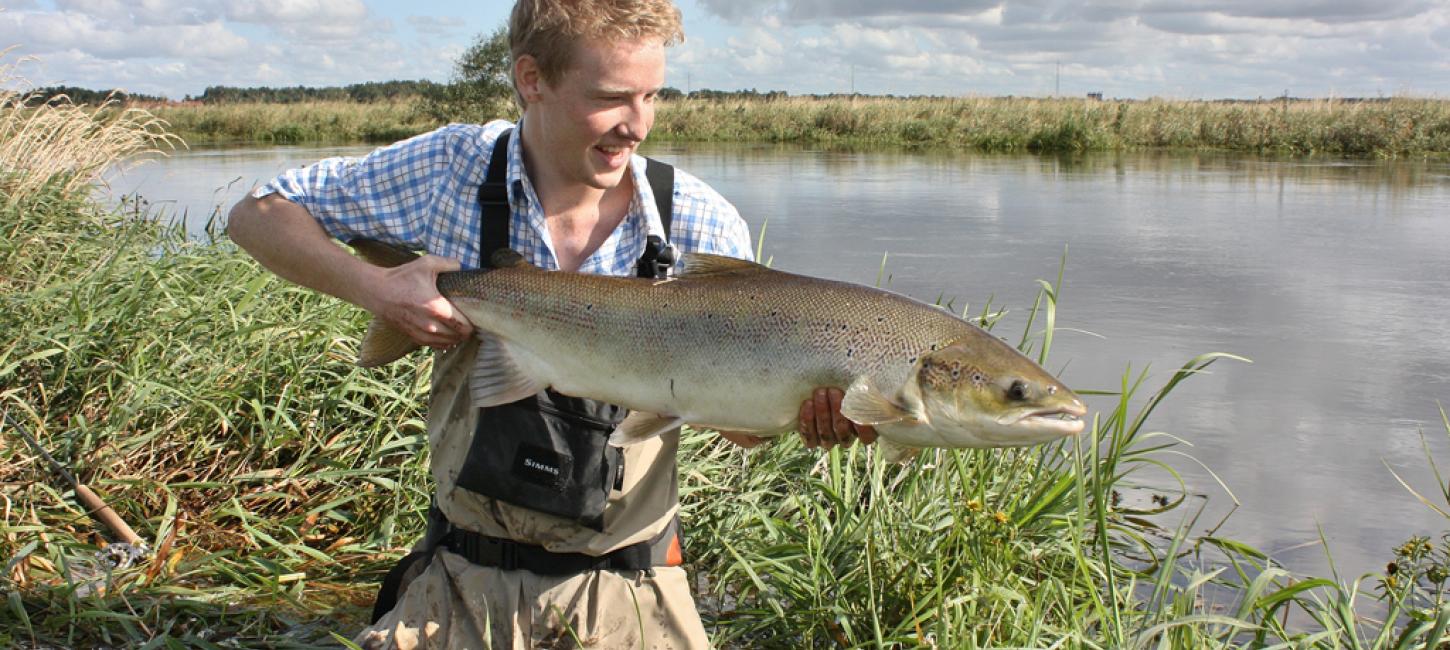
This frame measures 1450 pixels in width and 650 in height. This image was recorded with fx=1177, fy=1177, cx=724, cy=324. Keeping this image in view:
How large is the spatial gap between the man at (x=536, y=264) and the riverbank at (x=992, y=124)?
26493 mm

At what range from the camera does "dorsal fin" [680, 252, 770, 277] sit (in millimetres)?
2838

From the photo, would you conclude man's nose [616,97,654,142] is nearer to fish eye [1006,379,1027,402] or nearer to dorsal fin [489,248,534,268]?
dorsal fin [489,248,534,268]

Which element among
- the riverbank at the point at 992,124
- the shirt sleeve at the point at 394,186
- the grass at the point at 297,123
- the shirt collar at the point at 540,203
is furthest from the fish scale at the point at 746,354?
the grass at the point at 297,123

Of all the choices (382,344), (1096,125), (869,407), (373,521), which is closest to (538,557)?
(382,344)

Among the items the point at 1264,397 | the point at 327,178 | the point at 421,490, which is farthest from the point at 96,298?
the point at 1264,397

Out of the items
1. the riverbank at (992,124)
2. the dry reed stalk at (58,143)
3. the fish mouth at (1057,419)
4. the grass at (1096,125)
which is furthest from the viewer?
the riverbank at (992,124)

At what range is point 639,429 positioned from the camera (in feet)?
9.04

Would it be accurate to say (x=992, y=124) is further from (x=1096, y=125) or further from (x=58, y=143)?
(x=58, y=143)

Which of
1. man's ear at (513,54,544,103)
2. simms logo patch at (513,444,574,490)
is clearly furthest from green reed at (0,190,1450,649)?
man's ear at (513,54,544,103)

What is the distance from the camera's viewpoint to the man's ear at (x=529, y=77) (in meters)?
3.03

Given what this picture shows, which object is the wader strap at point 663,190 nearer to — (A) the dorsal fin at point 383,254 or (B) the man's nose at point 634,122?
(B) the man's nose at point 634,122

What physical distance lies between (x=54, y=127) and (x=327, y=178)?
7313mm

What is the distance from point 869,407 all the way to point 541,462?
0.86m

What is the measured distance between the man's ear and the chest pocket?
78 cm
